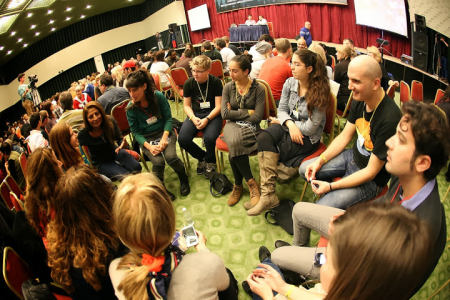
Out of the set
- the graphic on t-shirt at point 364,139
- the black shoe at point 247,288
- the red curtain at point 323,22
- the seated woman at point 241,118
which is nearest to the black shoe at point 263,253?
the black shoe at point 247,288

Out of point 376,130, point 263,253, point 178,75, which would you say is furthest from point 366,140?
point 178,75

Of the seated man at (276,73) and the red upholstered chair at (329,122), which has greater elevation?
the seated man at (276,73)

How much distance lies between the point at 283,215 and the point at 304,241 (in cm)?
60

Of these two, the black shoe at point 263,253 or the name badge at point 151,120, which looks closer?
the black shoe at point 263,253

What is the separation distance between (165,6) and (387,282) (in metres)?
18.7

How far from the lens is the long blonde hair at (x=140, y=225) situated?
3.49ft

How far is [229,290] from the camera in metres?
1.45

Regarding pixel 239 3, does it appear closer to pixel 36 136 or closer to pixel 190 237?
pixel 36 136

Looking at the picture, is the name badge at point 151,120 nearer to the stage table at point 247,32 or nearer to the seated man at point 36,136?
the seated man at point 36,136

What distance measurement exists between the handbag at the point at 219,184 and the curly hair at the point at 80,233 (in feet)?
5.25

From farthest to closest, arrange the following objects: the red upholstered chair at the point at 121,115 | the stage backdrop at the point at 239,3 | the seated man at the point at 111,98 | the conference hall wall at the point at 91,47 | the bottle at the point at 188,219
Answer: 1. the conference hall wall at the point at 91,47
2. the stage backdrop at the point at 239,3
3. the seated man at the point at 111,98
4. the red upholstered chair at the point at 121,115
5. the bottle at the point at 188,219

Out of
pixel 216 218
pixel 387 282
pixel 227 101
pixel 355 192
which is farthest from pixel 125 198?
pixel 227 101

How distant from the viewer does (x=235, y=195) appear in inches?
111

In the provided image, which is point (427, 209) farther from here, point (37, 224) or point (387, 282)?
point (37, 224)
